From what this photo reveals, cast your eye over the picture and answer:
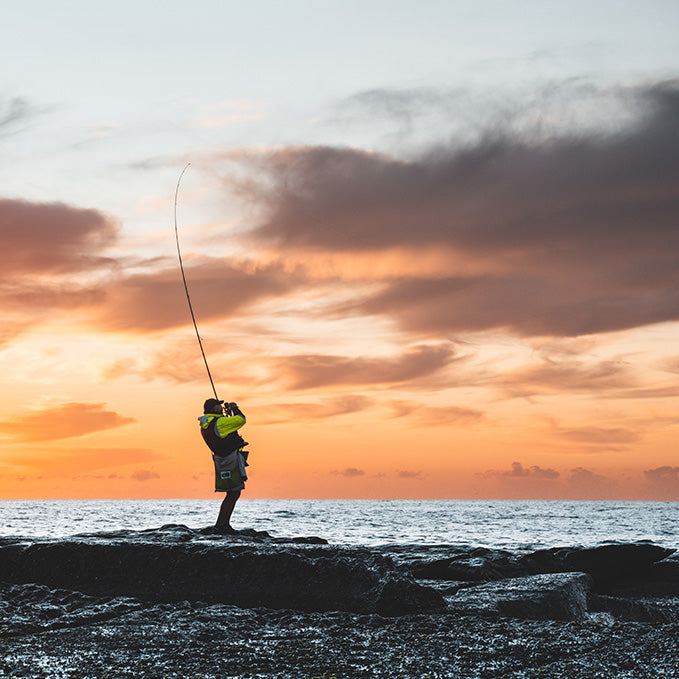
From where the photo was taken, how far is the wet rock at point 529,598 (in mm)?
8086

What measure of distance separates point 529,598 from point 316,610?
7.90ft

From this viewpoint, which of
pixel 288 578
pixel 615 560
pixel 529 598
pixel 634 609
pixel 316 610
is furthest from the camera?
pixel 615 560

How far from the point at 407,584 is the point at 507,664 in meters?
2.40

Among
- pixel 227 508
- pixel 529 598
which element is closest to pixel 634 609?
pixel 529 598

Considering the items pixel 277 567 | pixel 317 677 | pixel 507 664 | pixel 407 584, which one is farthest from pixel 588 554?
pixel 317 677

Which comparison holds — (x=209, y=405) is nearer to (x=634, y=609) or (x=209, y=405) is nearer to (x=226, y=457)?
(x=226, y=457)

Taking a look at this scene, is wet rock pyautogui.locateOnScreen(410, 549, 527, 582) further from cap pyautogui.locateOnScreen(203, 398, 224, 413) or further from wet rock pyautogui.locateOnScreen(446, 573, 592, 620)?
cap pyautogui.locateOnScreen(203, 398, 224, 413)

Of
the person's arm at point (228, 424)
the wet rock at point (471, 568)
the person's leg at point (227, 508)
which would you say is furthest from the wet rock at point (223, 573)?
the wet rock at point (471, 568)

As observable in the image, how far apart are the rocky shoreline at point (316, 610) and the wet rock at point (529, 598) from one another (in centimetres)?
2

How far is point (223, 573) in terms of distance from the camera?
880cm

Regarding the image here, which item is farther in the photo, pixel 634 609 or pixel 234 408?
pixel 234 408

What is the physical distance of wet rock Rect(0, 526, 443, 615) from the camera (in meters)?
8.21

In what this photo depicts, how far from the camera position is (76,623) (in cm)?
745

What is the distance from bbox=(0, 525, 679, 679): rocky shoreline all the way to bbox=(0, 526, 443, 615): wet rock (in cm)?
2
